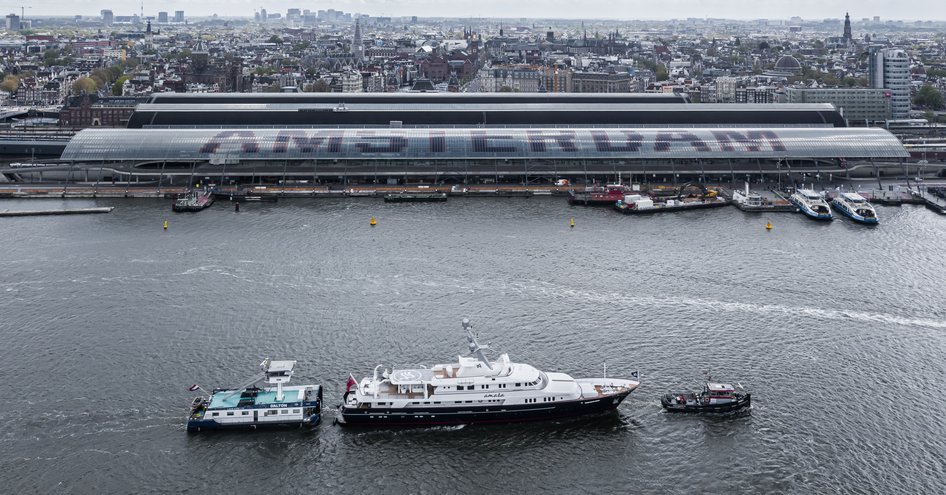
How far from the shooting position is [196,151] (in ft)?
197

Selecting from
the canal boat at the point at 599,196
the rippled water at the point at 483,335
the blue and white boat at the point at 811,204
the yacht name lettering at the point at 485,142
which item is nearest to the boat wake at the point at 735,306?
the rippled water at the point at 483,335

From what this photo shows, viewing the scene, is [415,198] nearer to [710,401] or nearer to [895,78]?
[710,401]

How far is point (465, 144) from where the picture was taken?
2408 inches

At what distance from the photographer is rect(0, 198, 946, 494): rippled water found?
25781mm

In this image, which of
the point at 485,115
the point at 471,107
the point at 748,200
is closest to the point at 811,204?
the point at 748,200

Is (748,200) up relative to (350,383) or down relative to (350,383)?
up

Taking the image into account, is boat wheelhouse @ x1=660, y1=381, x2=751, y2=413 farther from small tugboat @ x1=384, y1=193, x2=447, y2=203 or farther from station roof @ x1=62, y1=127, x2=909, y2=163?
station roof @ x1=62, y1=127, x2=909, y2=163

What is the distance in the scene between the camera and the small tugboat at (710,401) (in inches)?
1121

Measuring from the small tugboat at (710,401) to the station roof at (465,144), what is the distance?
32260mm

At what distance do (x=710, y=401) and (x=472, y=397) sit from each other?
6416mm

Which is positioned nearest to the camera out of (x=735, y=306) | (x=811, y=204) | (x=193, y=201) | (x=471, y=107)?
(x=735, y=306)

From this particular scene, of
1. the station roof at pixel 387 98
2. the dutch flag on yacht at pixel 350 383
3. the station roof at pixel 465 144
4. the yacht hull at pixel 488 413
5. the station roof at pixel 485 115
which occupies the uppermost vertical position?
the station roof at pixel 387 98

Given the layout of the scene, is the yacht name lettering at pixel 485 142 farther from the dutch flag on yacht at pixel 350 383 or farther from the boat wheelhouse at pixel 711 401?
the boat wheelhouse at pixel 711 401

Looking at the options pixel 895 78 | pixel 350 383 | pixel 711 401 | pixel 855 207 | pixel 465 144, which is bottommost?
pixel 711 401
